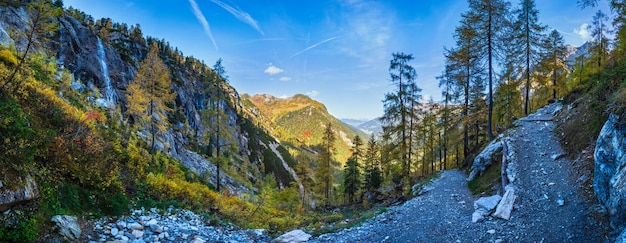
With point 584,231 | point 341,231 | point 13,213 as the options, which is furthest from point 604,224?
point 13,213

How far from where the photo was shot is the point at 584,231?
649cm

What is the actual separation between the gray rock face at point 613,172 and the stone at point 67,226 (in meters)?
11.8

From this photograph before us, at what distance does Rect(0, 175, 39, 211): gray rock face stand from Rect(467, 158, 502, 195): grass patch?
14.6 meters

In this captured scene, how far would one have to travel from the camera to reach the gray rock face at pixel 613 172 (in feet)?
18.5

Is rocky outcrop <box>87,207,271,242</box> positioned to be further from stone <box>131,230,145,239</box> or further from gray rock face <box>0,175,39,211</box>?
gray rock face <box>0,175,39,211</box>

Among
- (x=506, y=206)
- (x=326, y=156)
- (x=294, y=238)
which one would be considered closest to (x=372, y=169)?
(x=326, y=156)

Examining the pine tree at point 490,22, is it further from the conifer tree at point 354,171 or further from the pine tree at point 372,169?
the conifer tree at point 354,171

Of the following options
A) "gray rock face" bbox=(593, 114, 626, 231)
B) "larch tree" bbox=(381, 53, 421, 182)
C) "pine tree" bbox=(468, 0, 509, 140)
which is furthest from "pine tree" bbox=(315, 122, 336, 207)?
"gray rock face" bbox=(593, 114, 626, 231)

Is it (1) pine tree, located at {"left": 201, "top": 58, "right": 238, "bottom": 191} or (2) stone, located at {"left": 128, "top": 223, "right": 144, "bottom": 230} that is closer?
(2) stone, located at {"left": 128, "top": 223, "right": 144, "bottom": 230}

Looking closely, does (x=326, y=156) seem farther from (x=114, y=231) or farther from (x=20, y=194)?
(x=20, y=194)

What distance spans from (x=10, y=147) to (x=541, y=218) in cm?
1363

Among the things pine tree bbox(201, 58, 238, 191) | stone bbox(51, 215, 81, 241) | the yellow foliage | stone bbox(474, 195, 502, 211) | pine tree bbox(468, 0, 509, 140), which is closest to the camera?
stone bbox(51, 215, 81, 241)

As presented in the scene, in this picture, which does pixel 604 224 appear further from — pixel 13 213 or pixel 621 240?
pixel 13 213

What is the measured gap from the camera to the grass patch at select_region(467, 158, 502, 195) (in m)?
12.1
